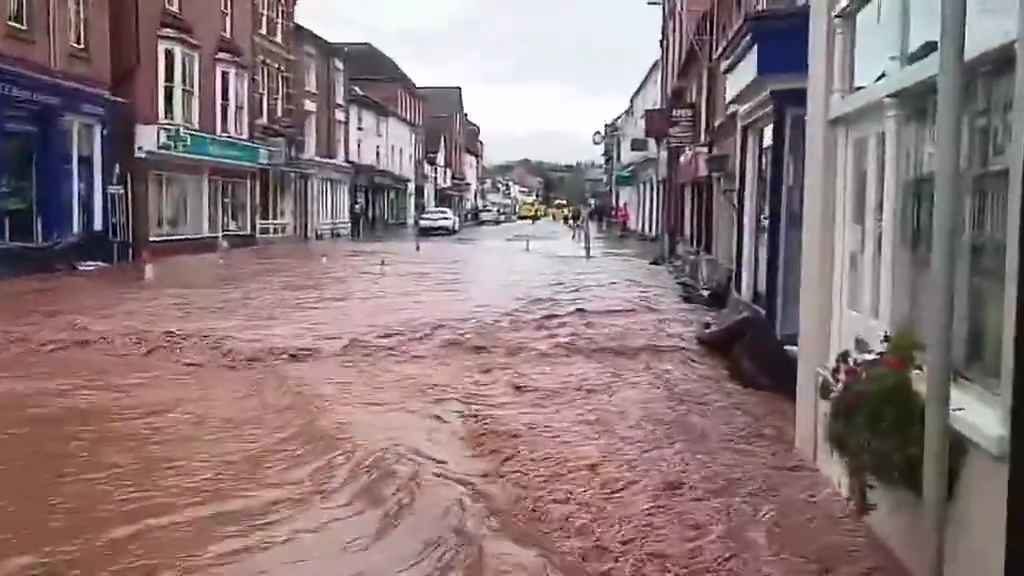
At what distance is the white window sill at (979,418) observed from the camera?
14.3 ft

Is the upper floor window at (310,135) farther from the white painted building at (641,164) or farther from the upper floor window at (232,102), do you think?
the white painted building at (641,164)

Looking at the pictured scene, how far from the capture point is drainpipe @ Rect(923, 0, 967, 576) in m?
4.45

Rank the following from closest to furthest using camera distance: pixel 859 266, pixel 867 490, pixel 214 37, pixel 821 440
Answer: pixel 867 490
pixel 859 266
pixel 821 440
pixel 214 37

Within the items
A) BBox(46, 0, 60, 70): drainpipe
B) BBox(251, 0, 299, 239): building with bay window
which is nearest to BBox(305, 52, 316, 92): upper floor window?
BBox(251, 0, 299, 239): building with bay window

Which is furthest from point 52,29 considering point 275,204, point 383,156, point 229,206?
point 383,156

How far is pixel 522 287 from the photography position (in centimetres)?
2308

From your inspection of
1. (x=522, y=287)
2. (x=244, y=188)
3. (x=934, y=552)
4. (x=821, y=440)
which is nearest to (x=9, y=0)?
(x=522, y=287)

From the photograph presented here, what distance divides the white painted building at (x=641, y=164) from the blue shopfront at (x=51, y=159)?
24.0 m

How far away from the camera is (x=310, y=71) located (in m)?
49.8

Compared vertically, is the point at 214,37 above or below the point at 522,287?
above

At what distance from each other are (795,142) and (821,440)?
5.60m

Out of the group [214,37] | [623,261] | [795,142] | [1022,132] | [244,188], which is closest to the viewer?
[1022,132]

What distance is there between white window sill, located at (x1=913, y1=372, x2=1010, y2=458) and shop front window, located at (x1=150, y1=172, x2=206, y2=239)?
2922cm

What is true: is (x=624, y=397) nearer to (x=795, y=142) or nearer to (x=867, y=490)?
(x=795, y=142)
